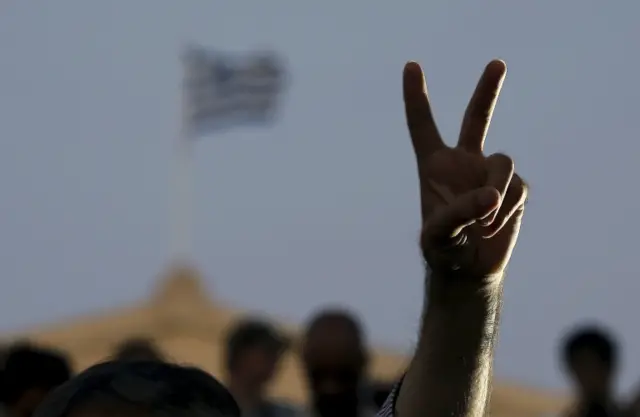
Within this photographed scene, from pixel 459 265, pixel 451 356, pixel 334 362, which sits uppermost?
pixel 459 265

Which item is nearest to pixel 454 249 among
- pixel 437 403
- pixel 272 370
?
pixel 437 403

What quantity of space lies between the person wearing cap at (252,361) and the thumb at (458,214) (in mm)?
3319

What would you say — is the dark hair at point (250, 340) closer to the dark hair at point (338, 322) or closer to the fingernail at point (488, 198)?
the dark hair at point (338, 322)

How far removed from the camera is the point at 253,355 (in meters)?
5.91

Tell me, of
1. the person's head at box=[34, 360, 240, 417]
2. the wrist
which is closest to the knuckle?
the wrist

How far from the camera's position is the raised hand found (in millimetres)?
2309

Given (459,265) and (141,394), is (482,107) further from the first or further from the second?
(141,394)

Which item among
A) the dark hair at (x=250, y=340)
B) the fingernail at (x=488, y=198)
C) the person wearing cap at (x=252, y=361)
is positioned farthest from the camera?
the dark hair at (x=250, y=340)

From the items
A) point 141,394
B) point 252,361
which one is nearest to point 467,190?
point 141,394

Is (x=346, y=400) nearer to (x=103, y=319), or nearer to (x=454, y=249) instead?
(x=454, y=249)

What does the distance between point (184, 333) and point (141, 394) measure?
27.9m

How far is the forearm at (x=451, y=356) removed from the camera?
7.91 feet

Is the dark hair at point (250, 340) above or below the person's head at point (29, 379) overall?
below

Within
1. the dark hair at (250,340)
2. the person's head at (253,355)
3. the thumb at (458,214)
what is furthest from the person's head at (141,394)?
the dark hair at (250,340)
